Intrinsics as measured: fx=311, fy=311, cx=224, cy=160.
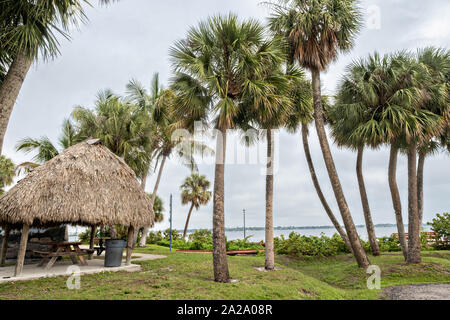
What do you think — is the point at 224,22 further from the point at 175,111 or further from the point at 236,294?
the point at 236,294

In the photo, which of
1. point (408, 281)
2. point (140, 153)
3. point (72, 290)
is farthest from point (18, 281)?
point (408, 281)

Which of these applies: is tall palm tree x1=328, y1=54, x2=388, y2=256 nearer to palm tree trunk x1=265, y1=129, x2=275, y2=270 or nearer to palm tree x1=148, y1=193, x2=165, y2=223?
palm tree trunk x1=265, y1=129, x2=275, y2=270

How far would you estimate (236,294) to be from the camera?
8023mm

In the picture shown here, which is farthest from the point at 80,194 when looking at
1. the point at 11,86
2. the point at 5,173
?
the point at 5,173

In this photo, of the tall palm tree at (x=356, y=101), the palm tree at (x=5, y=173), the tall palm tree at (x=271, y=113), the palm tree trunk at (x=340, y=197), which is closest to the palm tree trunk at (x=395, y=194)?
the tall palm tree at (x=356, y=101)

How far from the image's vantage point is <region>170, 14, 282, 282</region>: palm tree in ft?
32.8

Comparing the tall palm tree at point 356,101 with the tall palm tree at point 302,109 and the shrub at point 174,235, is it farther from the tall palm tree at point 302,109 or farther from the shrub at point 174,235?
the shrub at point 174,235

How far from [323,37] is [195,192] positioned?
25.9 meters

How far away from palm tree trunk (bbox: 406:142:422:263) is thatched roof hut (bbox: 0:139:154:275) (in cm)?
1126

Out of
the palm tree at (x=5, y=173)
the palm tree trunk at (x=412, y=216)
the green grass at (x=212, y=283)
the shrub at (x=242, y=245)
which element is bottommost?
the green grass at (x=212, y=283)

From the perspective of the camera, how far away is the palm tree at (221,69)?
9.98m

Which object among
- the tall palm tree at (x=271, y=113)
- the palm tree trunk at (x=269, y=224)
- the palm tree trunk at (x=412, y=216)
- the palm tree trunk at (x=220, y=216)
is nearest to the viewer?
the palm tree trunk at (x=220, y=216)

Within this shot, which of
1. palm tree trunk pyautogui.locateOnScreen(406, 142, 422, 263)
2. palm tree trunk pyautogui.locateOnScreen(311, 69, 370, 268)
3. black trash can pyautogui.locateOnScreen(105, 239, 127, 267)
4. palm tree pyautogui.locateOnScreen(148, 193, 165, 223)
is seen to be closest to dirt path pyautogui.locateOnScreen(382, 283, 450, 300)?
palm tree trunk pyautogui.locateOnScreen(311, 69, 370, 268)

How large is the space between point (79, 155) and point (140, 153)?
6831 millimetres
